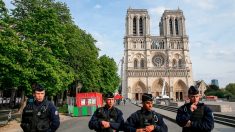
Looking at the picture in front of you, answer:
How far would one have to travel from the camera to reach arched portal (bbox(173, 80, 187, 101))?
101m

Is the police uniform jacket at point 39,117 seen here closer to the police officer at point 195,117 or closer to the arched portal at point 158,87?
the police officer at point 195,117

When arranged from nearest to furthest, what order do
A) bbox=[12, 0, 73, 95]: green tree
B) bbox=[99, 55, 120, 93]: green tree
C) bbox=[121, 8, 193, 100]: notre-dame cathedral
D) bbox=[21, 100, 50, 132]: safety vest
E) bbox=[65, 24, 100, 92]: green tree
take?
bbox=[21, 100, 50, 132]: safety vest → bbox=[12, 0, 73, 95]: green tree → bbox=[65, 24, 100, 92]: green tree → bbox=[99, 55, 120, 93]: green tree → bbox=[121, 8, 193, 100]: notre-dame cathedral

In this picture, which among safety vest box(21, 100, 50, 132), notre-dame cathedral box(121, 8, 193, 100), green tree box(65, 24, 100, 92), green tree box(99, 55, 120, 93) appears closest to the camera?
safety vest box(21, 100, 50, 132)

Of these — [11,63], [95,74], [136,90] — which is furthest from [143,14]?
A: [11,63]

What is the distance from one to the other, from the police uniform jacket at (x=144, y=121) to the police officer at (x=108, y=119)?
0.47m

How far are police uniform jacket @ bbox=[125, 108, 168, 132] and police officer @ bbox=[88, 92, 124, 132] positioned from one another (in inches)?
18.4

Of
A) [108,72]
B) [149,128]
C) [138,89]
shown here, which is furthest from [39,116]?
[138,89]

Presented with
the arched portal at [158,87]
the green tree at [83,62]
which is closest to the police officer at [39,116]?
the green tree at [83,62]

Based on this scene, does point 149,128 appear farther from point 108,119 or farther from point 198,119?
point 108,119

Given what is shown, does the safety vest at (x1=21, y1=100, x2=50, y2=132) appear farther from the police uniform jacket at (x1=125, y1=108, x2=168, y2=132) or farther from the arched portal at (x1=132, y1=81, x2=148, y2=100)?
the arched portal at (x1=132, y1=81, x2=148, y2=100)

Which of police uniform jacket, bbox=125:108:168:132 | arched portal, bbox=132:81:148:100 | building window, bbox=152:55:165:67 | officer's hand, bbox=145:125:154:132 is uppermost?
building window, bbox=152:55:165:67

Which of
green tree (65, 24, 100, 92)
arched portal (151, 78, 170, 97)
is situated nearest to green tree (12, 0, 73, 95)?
green tree (65, 24, 100, 92)

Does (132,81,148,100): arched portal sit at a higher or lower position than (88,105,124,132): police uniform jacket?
higher

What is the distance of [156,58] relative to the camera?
343ft
